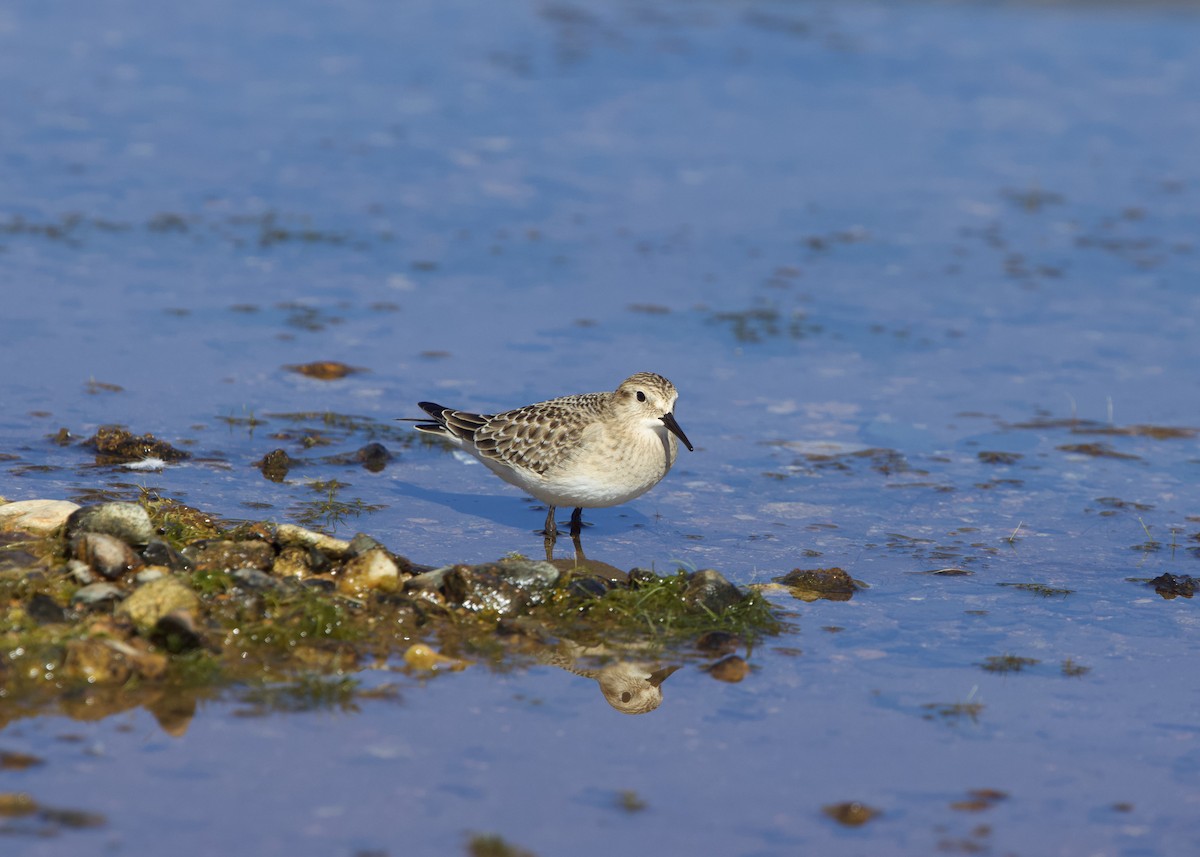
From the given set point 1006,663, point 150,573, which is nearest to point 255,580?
point 150,573

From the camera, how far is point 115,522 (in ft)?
22.5

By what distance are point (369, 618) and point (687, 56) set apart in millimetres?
18318

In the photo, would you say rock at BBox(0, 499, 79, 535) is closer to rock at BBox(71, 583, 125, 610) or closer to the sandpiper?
rock at BBox(71, 583, 125, 610)

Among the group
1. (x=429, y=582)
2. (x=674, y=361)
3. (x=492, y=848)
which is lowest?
(x=492, y=848)

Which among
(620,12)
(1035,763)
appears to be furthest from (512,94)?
(1035,763)

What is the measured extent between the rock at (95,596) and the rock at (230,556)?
1.59ft

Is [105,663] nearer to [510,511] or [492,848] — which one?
[492,848]

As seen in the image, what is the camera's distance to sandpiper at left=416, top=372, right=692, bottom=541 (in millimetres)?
8352

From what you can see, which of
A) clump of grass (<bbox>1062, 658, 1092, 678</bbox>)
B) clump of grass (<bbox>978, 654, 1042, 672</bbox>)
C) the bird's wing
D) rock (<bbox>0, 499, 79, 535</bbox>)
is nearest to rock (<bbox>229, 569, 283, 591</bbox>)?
rock (<bbox>0, 499, 79, 535</bbox>)

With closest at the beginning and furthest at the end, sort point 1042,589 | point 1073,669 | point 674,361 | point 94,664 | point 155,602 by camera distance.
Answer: point 94,664 → point 155,602 → point 1073,669 → point 1042,589 → point 674,361

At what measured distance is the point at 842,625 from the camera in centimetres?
736

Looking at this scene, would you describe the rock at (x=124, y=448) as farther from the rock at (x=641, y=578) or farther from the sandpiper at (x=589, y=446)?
the rock at (x=641, y=578)

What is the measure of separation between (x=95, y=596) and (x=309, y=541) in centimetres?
110

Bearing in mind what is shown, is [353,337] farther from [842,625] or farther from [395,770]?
[395,770]
